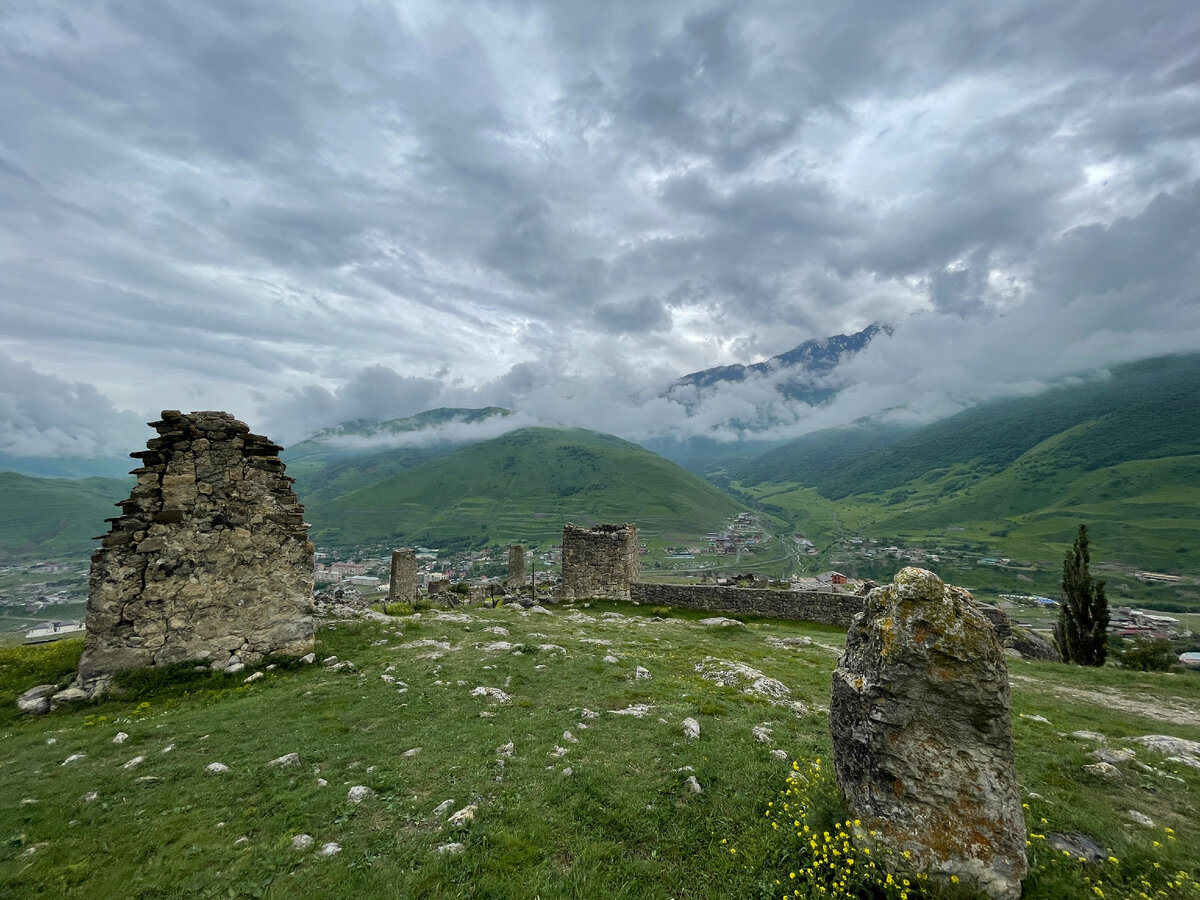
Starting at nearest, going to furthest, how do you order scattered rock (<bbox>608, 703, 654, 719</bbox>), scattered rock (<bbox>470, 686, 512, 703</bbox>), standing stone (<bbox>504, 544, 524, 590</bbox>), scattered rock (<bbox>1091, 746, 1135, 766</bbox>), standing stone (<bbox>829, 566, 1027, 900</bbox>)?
standing stone (<bbox>829, 566, 1027, 900</bbox>), scattered rock (<bbox>1091, 746, 1135, 766</bbox>), scattered rock (<bbox>608, 703, 654, 719</bbox>), scattered rock (<bbox>470, 686, 512, 703</bbox>), standing stone (<bbox>504, 544, 524, 590</bbox>)

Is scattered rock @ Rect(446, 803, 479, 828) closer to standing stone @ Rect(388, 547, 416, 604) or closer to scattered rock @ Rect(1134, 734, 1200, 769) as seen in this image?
scattered rock @ Rect(1134, 734, 1200, 769)

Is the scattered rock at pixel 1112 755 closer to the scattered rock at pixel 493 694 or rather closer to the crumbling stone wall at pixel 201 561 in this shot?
the scattered rock at pixel 493 694

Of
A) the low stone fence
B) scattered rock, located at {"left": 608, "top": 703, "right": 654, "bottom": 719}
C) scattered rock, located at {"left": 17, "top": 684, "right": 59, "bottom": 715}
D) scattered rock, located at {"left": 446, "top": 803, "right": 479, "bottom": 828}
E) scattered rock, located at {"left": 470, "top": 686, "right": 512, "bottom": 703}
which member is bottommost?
the low stone fence

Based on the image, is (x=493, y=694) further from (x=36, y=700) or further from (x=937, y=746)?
(x=36, y=700)

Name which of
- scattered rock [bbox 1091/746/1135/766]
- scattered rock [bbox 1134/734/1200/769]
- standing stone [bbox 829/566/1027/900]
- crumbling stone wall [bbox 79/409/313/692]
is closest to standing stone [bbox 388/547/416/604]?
crumbling stone wall [bbox 79/409/313/692]

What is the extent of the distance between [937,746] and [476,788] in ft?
24.1

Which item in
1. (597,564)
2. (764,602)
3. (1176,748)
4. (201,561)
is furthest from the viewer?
(597,564)

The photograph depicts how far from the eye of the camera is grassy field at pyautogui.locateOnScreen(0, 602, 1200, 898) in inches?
250

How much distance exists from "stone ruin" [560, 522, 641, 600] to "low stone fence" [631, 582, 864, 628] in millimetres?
2730

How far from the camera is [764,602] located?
3412cm

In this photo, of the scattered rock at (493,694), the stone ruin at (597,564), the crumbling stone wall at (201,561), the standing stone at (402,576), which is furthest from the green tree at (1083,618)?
the standing stone at (402,576)

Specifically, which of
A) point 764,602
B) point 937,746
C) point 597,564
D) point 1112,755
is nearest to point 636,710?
point 937,746

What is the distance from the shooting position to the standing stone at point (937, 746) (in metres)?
5.84

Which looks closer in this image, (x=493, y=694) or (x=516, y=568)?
(x=493, y=694)
